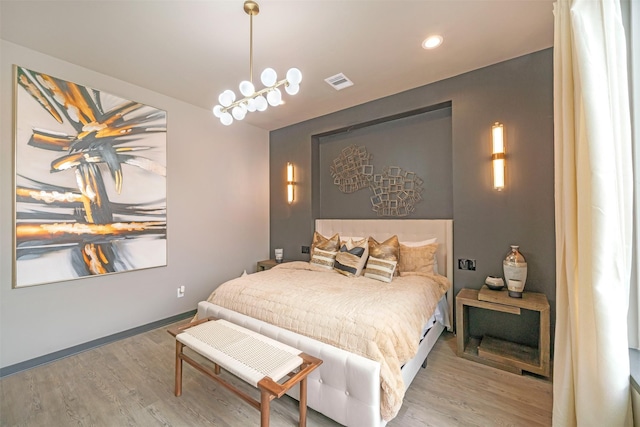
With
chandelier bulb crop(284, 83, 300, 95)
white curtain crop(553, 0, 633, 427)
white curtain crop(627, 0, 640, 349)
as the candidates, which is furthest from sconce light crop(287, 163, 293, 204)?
white curtain crop(627, 0, 640, 349)

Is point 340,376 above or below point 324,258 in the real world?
below

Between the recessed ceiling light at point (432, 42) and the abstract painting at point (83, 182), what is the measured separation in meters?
3.03

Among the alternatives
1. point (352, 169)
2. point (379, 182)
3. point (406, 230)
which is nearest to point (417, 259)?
point (406, 230)

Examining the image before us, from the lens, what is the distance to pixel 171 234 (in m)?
3.20

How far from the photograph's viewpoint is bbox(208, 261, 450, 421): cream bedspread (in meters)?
1.51

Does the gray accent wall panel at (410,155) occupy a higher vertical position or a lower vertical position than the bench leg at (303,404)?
higher

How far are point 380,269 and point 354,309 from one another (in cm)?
94

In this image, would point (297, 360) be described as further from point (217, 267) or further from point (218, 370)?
point (217, 267)

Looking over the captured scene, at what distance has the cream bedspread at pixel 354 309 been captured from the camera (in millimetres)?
1513

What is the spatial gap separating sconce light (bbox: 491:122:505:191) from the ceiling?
72 centimetres

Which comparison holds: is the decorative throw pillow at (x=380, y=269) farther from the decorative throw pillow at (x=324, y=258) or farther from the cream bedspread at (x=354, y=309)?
the decorative throw pillow at (x=324, y=258)

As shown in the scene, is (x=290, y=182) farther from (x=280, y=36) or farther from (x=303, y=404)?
(x=303, y=404)

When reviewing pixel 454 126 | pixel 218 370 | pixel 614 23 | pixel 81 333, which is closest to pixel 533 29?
pixel 454 126

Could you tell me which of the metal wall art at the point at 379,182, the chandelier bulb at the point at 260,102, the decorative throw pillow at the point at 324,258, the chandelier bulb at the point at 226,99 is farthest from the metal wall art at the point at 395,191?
the chandelier bulb at the point at 226,99
